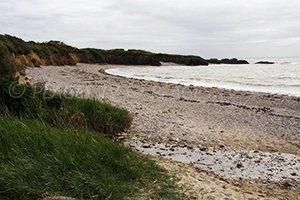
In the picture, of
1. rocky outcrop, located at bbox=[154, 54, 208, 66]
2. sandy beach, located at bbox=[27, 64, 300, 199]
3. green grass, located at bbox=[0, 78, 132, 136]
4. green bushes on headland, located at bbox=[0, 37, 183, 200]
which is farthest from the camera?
rocky outcrop, located at bbox=[154, 54, 208, 66]

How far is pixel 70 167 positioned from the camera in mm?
5016

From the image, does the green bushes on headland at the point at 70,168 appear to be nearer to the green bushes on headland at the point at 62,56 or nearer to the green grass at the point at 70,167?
the green grass at the point at 70,167

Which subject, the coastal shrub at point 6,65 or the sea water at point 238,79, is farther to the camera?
the sea water at point 238,79

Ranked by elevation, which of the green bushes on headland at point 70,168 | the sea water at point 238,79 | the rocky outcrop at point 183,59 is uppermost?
the rocky outcrop at point 183,59

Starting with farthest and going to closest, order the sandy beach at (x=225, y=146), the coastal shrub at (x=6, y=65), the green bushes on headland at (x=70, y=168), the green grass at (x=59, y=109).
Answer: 1. the coastal shrub at (x=6, y=65)
2. the green grass at (x=59, y=109)
3. the sandy beach at (x=225, y=146)
4. the green bushes on headland at (x=70, y=168)

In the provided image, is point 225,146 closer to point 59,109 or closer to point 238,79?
point 59,109

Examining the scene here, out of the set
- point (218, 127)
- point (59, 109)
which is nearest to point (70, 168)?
point (59, 109)

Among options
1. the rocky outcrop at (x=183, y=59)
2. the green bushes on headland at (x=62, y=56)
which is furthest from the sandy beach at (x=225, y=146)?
the rocky outcrop at (x=183, y=59)

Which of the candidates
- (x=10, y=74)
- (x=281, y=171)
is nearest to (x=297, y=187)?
(x=281, y=171)

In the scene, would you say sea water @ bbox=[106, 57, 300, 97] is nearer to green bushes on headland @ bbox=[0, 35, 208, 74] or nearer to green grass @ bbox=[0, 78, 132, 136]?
green bushes on headland @ bbox=[0, 35, 208, 74]

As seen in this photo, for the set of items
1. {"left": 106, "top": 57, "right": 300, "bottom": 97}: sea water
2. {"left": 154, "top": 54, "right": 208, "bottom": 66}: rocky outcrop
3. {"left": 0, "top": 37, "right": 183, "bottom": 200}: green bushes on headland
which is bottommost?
{"left": 106, "top": 57, "right": 300, "bottom": 97}: sea water

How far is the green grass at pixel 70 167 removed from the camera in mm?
4652

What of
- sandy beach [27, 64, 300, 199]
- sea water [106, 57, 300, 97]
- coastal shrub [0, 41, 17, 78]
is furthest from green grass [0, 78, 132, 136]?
sea water [106, 57, 300, 97]

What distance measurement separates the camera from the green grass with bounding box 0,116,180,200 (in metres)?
4.65
